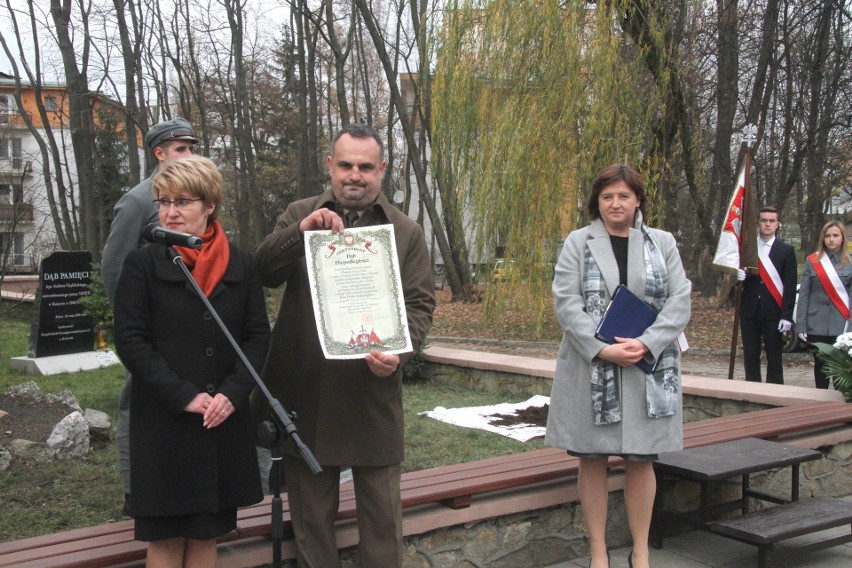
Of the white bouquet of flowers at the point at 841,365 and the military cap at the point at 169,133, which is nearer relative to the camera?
the military cap at the point at 169,133

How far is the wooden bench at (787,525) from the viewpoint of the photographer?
389cm

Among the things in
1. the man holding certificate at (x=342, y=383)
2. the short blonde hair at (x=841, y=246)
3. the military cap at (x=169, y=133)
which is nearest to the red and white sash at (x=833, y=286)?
the short blonde hair at (x=841, y=246)

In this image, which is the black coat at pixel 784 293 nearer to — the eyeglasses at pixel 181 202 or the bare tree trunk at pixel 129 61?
the eyeglasses at pixel 181 202

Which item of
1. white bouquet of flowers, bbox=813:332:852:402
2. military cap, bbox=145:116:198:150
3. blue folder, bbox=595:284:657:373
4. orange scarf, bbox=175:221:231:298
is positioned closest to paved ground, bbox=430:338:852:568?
blue folder, bbox=595:284:657:373

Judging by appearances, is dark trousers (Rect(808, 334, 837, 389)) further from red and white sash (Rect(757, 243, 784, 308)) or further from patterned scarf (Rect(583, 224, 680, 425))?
patterned scarf (Rect(583, 224, 680, 425))

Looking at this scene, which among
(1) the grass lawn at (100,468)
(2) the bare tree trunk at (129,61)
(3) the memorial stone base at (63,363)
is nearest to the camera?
(1) the grass lawn at (100,468)

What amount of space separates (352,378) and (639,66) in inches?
374

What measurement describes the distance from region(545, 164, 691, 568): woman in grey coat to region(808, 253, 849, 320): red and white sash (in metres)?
4.49

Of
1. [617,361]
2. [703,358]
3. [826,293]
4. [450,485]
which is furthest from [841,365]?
[703,358]

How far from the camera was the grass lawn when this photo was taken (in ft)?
14.8

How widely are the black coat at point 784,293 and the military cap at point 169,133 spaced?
6017mm

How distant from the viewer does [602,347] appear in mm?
3438

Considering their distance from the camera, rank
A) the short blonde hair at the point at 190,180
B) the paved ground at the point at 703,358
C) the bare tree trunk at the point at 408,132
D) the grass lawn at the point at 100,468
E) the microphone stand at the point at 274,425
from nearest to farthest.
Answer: the microphone stand at the point at 274,425 → the short blonde hair at the point at 190,180 → the grass lawn at the point at 100,468 → the paved ground at the point at 703,358 → the bare tree trunk at the point at 408,132

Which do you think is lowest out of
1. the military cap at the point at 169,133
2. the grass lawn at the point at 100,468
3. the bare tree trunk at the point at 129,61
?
the grass lawn at the point at 100,468
